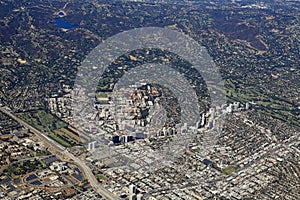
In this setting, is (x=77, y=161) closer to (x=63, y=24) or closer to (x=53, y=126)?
(x=53, y=126)

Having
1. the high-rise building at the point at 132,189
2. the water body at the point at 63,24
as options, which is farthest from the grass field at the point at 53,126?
the water body at the point at 63,24

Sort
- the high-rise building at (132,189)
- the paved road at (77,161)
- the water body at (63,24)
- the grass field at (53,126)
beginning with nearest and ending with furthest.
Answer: the high-rise building at (132,189) < the paved road at (77,161) < the grass field at (53,126) < the water body at (63,24)

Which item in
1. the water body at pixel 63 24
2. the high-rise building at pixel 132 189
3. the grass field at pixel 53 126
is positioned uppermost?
the water body at pixel 63 24

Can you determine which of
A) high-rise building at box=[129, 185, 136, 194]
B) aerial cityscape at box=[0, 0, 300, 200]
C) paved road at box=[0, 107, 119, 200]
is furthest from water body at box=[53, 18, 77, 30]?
high-rise building at box=[129, 185, 136, 194]

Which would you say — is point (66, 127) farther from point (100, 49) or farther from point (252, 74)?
point (252, 74)

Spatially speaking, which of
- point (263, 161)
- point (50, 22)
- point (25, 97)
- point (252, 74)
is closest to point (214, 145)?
point (263, 161)

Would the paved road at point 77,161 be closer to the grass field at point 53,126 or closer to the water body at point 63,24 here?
the grass field at point 53,126
